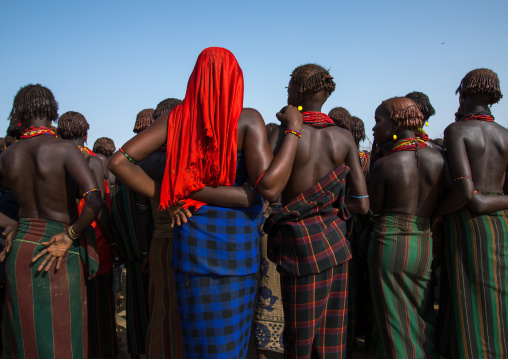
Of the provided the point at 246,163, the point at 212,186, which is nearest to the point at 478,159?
the point at 246,163

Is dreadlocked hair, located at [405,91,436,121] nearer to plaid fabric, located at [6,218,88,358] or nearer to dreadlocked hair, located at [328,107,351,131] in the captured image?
dreadlocked hair, located at [328,107,351,131]

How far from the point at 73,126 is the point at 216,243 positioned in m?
2.89

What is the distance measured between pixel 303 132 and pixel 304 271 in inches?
36.4

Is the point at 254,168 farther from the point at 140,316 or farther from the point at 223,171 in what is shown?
the point at 140,316

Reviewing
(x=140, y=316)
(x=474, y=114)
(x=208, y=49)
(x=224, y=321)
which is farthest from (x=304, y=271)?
(x=474, y=114)

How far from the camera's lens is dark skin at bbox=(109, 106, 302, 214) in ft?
6.72

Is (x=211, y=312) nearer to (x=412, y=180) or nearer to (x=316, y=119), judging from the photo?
(x=316, y=119)

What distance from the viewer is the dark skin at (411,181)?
9.68 feet

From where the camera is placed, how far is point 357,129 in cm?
459

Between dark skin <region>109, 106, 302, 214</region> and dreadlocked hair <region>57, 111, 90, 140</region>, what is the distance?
2472mm

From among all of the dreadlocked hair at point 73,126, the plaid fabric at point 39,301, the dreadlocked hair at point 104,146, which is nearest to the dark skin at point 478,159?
A: the plaid fabric at point 39,301

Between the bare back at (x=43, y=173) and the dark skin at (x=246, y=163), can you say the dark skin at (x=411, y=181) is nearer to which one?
the dark skin at (x=246, y=163)

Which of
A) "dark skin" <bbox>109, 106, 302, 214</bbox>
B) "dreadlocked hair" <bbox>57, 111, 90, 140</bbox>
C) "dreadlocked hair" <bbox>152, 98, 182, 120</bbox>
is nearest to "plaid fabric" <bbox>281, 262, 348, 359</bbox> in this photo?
"dark skin" <bbox>109, 106, 302, 214</bbox>

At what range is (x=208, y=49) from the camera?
219 centimetres
